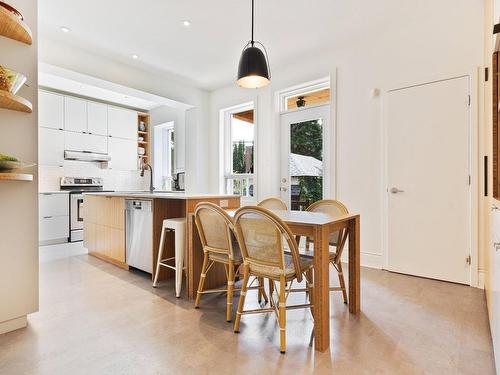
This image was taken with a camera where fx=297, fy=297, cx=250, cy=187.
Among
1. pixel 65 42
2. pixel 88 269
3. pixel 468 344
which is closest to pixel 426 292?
pixel 468 344

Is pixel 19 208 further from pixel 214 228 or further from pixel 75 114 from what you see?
pixel 75 114

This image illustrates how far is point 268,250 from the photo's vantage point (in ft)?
6.07

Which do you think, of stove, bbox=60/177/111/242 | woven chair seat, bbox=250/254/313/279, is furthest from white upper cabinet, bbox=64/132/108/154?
woven chair seat, bbox=250/254/313/279

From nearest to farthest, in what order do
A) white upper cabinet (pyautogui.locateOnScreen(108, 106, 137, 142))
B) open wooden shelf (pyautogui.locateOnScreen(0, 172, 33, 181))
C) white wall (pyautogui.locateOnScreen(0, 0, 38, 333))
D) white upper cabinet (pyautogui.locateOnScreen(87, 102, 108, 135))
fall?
open wooden shelf (pyautogui.locateOnScreen(0, 172, 33, 181)) < white wall (pyautogui.locateOnScreen(0, 0, 38, 333)) < white upper cabinet (pyautogui.locateOnScreen(87, 102, 108, 135)) < white upper cabinet (pyautogui.locateOnScreen(108, 106, 137, 142))

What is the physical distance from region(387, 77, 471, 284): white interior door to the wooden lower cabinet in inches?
124

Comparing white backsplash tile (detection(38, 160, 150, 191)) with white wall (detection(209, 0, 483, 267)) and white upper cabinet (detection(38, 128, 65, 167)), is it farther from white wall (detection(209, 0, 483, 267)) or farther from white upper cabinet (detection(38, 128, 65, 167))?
white wall (detection(209, 0, 483, 267))

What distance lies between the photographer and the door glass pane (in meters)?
4.10

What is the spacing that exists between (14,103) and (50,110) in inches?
151

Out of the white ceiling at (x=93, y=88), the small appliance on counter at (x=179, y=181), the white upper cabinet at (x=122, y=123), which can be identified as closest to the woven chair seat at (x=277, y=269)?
the white ceiling at (x=93, y=88)

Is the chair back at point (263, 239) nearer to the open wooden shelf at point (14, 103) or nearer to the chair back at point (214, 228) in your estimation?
the chair back at point (214, 228)

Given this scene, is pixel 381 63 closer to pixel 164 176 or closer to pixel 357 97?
pixel 357 97

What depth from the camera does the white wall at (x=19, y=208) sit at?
1954 mm

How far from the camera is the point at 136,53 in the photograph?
13.1ft

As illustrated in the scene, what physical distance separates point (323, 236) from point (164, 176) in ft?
18.5
